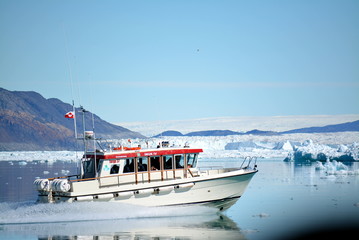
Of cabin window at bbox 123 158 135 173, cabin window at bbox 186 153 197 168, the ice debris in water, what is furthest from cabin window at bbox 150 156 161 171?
the ice debris in water

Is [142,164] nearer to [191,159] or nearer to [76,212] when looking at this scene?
[191,159]

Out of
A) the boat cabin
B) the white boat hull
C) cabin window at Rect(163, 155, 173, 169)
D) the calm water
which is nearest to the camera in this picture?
the calm water

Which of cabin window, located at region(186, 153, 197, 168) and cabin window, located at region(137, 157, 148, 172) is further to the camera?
cabin window, located at region(186, 153, 197, 168)

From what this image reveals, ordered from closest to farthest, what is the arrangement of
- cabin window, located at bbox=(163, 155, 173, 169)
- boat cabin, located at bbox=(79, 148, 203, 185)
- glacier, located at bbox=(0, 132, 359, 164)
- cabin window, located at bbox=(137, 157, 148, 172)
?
1. boat cabin, located at bbox=(79, 148, 203, 185)
2. cabin window, located at bbox=(137, 157, 148, 172)
3. cabin window, located at bbox=(163, 155, 173, 169)
4. glacier, located at bbox=(0, 132, 359, 164)

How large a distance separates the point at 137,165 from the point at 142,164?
0.82ft

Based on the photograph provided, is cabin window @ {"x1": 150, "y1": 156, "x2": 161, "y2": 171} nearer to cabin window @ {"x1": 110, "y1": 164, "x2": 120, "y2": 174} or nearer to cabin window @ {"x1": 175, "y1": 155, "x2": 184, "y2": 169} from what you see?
cabin window @ {"x1": 175, "y1": 155, "x2": 184, "y2": 169}

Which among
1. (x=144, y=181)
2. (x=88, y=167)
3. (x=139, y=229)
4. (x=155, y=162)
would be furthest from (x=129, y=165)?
(x=139, y=229)

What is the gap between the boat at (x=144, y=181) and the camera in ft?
69.6

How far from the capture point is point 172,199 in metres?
21.8

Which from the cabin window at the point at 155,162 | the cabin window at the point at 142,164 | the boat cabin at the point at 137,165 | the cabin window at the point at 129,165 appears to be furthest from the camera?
the cabin window at the point at 155,162

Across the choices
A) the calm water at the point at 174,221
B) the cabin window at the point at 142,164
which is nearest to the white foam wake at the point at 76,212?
the calm water at the point at 174,221

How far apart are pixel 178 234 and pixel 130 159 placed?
439cm

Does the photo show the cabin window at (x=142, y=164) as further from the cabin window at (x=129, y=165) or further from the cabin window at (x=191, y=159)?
the cabin window at (x=191, y=159)

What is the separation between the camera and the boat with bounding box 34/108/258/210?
69.6 feet
